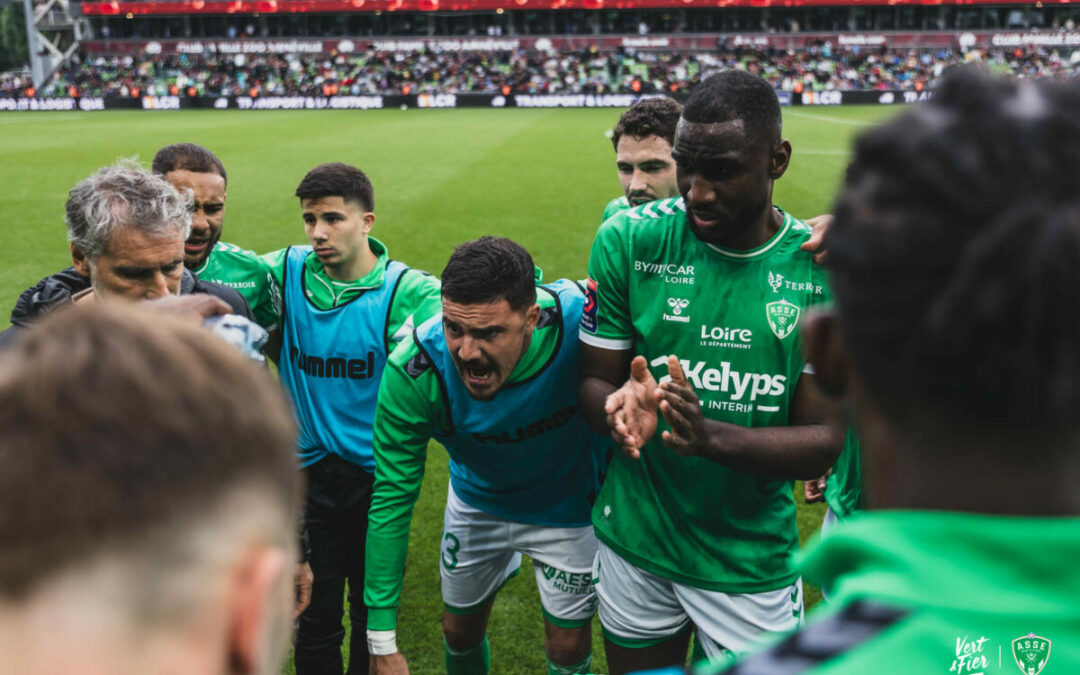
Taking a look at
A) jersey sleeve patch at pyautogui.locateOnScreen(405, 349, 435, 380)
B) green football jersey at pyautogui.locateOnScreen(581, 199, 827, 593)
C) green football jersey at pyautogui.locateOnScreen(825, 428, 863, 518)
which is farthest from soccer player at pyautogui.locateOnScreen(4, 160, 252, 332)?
green football jersey at pyautogui.locateOnScreen(825, 428, 863, 518)

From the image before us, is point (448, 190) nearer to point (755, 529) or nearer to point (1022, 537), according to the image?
point (755, 529)

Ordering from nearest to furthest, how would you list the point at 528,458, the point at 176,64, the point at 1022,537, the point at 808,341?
the point at 1022,537
the point at 808,341
the point at 528,458
the point at 176,64

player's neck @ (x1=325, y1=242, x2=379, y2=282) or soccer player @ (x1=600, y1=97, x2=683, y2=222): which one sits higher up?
soccer player @ (x1=600, y1=97, x2=683, y2=222)

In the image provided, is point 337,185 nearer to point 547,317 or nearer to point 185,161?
point 185,161

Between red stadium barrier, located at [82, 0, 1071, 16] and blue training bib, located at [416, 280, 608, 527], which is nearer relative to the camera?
blue training bib, located at [416, 280, 608, 527]

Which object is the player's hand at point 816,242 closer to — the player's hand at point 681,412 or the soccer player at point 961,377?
the player's hand at point 681,412

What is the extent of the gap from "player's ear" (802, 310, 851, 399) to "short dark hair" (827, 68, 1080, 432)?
10 centimetres

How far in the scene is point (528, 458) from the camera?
138 inches

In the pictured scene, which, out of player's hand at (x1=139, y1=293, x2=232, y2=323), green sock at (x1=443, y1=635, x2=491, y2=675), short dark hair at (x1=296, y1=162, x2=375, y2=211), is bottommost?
green sock at (x1=443, y1=635, x2=491, y2=675)

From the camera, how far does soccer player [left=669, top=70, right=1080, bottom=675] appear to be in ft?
2.56

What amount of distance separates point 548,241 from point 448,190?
→ 4676mm

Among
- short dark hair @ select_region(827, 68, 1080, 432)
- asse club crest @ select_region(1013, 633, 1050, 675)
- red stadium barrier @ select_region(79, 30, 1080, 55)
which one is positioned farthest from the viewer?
red stadium barrier @ select_region(79, 30, 1080, 55)

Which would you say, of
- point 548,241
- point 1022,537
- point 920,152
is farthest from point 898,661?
point 548,241

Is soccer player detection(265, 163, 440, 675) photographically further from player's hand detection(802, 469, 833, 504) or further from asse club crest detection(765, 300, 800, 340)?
player's hand detection(802, 469, 833, 504)
